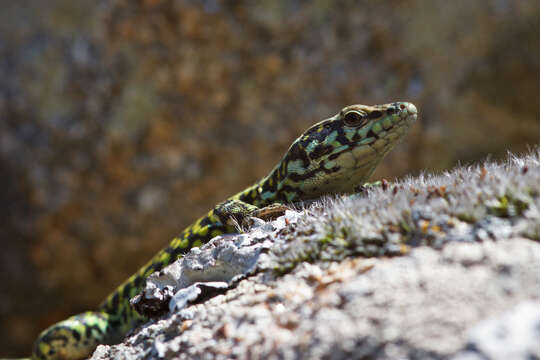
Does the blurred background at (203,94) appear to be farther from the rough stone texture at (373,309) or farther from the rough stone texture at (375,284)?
the rough stone texture at (373,309)

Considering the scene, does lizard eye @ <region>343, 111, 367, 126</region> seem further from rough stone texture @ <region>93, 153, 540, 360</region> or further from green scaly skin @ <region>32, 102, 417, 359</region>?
rough stone texture @ <region>93, 153, 540, 360</region>

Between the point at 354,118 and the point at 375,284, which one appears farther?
the point at 354,118

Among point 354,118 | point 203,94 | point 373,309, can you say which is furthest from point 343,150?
point 203,94

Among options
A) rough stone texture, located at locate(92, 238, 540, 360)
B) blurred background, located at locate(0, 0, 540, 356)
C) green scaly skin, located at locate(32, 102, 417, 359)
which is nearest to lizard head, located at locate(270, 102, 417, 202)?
green scaly skin, located at locate(32, 102, 417, 359)

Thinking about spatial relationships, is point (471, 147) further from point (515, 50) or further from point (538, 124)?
point (515, 50)

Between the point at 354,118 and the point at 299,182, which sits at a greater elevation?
the point at 354,118

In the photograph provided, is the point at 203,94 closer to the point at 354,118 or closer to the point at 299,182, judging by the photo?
the point at 299,182

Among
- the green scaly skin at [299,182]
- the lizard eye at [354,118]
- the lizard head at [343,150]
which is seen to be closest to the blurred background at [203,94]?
the green scaly skin at [299,182]
